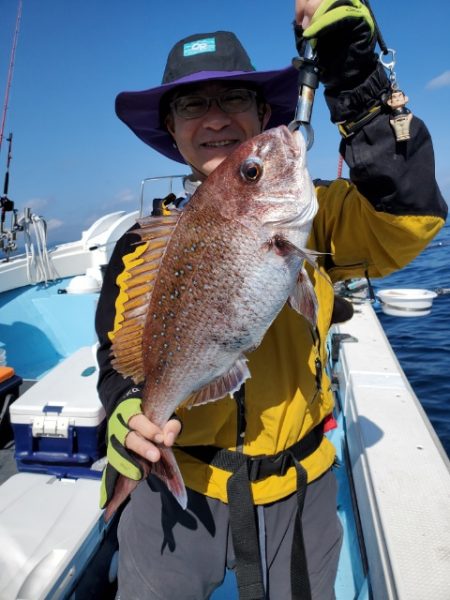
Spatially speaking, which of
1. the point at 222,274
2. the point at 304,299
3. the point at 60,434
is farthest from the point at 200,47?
the point at 60,434

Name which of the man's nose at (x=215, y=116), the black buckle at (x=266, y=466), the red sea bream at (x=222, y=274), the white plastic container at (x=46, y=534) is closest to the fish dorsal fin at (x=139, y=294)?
the red sea bream at (x=222, y=274)

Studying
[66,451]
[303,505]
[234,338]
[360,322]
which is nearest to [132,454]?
[234,338]

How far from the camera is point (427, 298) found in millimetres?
7207

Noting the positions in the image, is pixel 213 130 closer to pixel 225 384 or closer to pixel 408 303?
pixel 225 384

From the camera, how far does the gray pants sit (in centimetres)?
186

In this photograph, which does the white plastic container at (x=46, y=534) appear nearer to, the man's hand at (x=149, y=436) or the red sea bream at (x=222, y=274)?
the red sea bream at (x=222, y=274)

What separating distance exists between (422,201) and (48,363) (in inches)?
→ 247

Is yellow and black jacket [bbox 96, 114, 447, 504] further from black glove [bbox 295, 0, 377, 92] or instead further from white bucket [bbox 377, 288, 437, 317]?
white bucket [bbox 377, 288, 437, 317]

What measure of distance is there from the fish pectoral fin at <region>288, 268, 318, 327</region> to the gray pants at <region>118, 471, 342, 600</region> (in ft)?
3.07

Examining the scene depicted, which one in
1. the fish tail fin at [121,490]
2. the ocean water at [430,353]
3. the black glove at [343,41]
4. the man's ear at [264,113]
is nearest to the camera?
the black glove at [343,41]

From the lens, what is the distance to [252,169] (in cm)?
152

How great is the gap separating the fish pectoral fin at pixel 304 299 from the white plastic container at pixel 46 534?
1.75 m

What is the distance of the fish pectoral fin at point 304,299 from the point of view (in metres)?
1.52

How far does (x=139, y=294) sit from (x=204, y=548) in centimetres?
120
